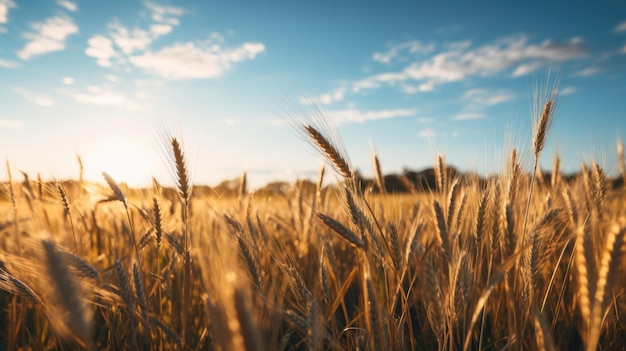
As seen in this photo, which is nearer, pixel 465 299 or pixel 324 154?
pixel 465 299

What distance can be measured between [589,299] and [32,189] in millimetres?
3595

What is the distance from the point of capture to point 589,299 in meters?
1.07

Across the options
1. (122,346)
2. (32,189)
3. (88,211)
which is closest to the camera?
(122,346)

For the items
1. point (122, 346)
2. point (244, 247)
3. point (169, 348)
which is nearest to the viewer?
point (244, 247)

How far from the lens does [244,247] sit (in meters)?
1.52

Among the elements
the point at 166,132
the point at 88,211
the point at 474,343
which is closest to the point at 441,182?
the point at 474,343

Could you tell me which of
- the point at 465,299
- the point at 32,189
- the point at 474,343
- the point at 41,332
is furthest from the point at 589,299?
the point at 32,189

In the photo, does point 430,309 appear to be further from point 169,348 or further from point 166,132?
point 166,132

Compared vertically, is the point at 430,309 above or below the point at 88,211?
below

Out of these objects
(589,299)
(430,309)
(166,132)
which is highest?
(166,132)

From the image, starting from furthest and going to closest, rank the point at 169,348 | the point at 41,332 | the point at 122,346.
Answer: the point at 41,332
the point at 122,346
the point at 169,348

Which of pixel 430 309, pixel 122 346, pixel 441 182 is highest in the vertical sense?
pixel 441 182

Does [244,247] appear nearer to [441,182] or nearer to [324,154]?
[324,154]

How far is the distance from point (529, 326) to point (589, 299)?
90 cm
